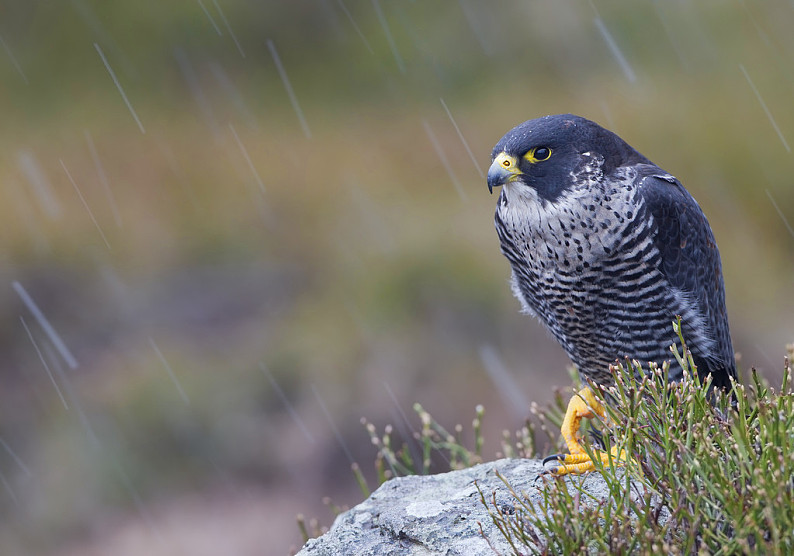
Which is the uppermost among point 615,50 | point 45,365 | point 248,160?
point 248,160

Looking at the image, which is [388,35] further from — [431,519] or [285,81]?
[431,519]

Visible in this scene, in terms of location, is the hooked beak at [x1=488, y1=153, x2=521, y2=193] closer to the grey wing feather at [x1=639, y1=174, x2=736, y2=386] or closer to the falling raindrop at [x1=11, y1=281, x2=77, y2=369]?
the grey wing feather at [x1=639, y1=174, x2=736, y2=386]

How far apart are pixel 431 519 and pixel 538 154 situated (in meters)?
1.28

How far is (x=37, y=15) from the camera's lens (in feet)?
34.4

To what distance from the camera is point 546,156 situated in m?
2.86

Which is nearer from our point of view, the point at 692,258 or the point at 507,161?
the point at 507,161

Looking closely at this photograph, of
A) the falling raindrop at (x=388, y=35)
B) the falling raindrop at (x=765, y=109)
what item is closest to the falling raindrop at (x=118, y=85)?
the falling raindrop at (x=388, y=35)

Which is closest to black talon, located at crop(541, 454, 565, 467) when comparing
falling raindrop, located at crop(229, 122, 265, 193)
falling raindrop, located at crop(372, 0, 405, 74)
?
falling raindrop, located at crop(229, 122, 265, 193)

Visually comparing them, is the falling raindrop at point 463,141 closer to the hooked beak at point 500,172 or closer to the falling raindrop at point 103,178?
the falling raindrop at point 103,178

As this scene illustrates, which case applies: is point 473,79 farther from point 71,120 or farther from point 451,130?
point 71,120

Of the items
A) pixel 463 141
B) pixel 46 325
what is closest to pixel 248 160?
pixel 463 141

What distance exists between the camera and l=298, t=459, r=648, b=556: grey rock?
2.44 m

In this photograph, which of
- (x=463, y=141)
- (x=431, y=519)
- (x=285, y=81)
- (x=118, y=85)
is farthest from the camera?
(x=285, y=81)

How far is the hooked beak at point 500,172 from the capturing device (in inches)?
109
